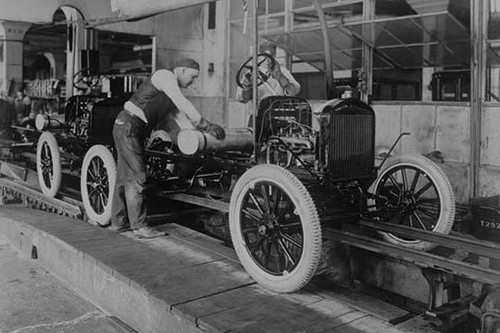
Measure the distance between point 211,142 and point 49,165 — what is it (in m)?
2.71

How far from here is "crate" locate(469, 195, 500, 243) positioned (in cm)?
482

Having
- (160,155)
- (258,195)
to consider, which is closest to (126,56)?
(160,155)

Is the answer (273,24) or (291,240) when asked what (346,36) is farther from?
(291,240)

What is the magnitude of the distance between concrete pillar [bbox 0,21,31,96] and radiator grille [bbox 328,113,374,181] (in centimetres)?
986

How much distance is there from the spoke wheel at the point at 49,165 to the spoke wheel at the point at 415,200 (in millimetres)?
3539

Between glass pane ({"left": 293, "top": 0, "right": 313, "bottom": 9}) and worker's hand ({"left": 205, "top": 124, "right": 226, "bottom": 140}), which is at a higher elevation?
glass pane ({"left": 293, "top": 0, "right": 313, "bottom": 9})

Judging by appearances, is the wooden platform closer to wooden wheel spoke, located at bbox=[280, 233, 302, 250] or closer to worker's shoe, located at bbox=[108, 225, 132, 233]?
worker's shoe, located at bbox=[108, 225, 132, 233]

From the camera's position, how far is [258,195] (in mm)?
3498

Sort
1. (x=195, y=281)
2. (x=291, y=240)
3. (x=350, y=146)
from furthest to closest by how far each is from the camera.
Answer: (x=350, y=146)
(x=195, y=281)
(x=291, y=240)

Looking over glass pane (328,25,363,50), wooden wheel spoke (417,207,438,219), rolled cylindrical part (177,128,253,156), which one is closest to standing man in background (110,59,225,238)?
rolled cylindrical part (177,128,253,156)

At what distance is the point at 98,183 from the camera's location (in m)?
5.27

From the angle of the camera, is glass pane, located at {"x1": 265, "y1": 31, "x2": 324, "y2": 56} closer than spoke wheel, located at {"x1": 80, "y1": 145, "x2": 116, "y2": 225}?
No

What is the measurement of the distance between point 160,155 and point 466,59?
5.03 meters

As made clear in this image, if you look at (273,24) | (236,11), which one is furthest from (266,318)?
(236,11)
